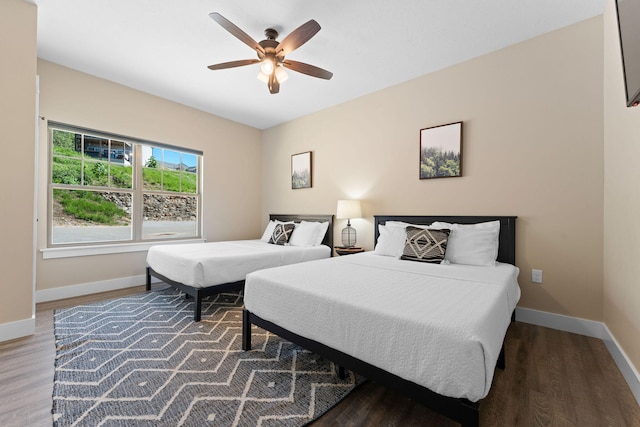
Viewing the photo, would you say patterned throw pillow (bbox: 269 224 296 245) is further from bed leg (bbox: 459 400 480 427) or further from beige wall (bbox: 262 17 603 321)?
bed leg (bbox: 459 400 480 427)

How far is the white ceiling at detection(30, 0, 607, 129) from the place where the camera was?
89.5 inches

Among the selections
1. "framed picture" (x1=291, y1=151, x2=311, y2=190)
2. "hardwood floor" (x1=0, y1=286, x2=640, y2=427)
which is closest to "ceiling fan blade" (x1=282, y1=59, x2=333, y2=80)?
"framed picture" (x1=291, y1=151, x2=311, y2=190)

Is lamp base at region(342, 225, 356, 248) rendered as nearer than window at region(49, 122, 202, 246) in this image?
No

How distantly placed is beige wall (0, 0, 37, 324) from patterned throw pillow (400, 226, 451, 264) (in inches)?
134

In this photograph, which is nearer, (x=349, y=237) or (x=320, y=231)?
(x=349, y=237)

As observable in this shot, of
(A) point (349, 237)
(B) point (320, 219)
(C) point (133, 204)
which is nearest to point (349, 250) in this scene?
(A) point (349, 237)

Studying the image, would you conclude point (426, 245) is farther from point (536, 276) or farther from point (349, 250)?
point (349, 250)

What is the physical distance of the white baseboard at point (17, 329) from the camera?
221 cm

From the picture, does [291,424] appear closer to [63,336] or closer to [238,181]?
[63,336]

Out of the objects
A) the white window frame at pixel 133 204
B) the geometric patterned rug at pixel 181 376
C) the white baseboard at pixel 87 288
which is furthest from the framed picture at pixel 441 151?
the white baseboard at pixel 87 288

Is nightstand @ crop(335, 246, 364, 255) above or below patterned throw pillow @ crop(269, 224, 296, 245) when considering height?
below

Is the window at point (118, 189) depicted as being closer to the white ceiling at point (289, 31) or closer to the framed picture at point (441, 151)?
A: the white ceiling at point (289, 31)

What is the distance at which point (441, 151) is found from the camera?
3180 millimetres

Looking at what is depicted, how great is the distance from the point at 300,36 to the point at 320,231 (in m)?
2.64
